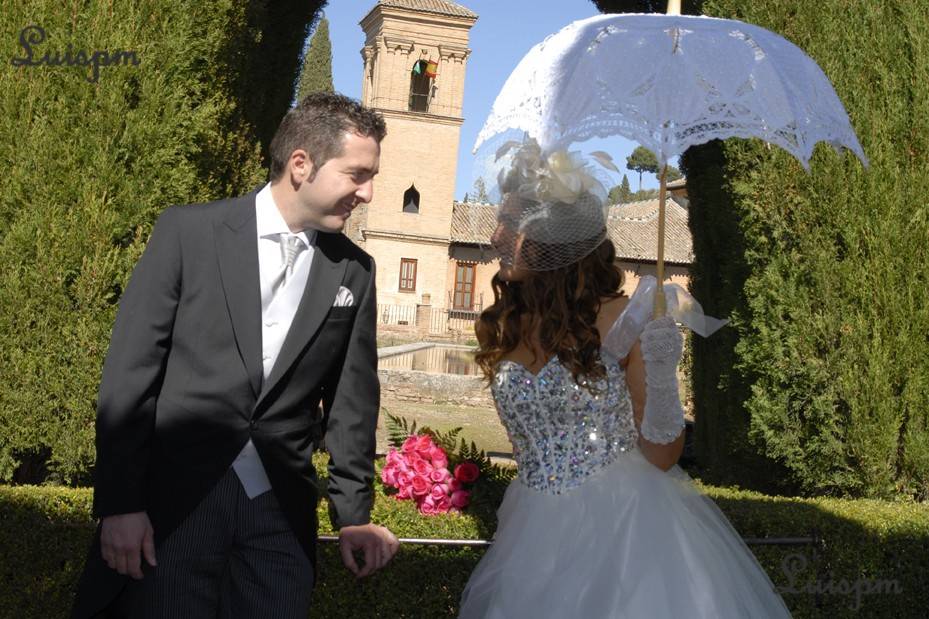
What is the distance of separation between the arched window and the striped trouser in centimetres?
5041

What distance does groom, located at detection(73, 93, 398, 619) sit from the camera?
2777 millimetres

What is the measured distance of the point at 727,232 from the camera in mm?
7922

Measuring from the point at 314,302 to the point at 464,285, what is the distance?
49206 millimetres

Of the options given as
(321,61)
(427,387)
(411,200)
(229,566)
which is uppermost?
(321,61)

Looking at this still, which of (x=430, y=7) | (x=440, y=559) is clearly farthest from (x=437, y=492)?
(x=430, y=7)

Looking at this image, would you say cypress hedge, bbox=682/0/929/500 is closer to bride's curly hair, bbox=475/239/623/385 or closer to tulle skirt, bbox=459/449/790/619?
Result: tulle skirt, bbox=459/449/790/619

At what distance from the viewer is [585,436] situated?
321cm

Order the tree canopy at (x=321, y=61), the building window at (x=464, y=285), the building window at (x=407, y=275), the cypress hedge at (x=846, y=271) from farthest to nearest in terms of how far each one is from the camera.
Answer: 1. the tree canopy at (x=321, y=61)
2. the building window at (x=464, y=285)
3. the building window at (x=407, y=275)
4. the cypress hedge at (x=846, y=271)

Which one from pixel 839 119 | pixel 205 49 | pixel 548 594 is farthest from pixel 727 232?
pixel 548 594

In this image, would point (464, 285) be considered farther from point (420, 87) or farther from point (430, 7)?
point (430, 7)

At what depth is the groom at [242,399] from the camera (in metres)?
2.78

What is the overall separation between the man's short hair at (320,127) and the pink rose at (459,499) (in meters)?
2.42

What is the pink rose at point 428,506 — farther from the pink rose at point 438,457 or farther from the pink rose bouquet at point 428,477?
the pink rose at point 438,457

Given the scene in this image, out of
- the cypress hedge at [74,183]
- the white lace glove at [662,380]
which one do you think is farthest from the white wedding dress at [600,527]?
the cypress hedge at [74,183]
